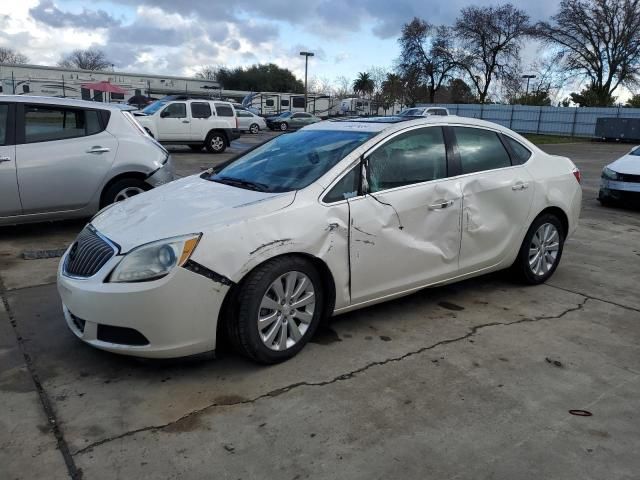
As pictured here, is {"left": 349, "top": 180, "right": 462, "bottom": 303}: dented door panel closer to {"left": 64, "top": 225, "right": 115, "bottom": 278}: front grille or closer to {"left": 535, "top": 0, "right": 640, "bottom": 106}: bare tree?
{"left": 64, "top": 225, "right": 115, "bottom": 278}: front grille

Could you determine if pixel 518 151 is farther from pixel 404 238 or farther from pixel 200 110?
pixel 200 110

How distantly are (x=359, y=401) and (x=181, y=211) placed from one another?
1601 mm

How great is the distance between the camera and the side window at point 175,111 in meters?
19.0

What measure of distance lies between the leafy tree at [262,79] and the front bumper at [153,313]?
79.7 metres

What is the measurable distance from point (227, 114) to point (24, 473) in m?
18.8

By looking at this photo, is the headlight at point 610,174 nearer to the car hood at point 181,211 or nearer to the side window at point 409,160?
the side window at point 409,160

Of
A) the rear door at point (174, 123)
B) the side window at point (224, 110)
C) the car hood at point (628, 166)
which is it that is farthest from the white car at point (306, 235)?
the side window at point (224, 110)

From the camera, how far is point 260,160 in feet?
14.7

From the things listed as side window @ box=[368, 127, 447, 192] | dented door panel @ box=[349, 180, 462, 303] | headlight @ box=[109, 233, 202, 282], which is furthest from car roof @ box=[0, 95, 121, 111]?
dented door panel @ box=[349, 180, 462, 303]

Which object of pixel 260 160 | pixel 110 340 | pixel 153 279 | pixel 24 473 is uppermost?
pixel 260 160

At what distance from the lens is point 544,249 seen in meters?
5.16

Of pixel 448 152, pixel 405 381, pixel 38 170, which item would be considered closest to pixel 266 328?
pixel 405 381

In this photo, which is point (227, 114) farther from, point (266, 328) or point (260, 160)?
point (266, 328)

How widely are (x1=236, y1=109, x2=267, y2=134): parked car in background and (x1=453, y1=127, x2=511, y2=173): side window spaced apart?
2748 centimetres
